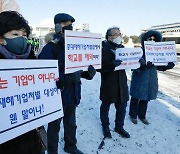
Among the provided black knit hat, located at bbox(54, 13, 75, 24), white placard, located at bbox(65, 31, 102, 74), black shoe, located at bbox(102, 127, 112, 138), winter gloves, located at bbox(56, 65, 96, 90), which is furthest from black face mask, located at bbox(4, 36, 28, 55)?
black shoe, located at bbox(102, 127, 112, 138)

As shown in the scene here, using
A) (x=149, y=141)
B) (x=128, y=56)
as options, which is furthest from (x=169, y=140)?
(x=128, y=56)

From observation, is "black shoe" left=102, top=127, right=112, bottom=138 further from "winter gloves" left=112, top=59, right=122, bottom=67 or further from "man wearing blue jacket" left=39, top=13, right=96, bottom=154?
"winter gloves" left=112, top=59, right=122, bottom=67

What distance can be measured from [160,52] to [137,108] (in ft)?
4.02

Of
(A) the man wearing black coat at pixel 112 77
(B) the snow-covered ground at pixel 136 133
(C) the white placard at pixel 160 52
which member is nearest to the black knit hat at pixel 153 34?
(C) the white placard at pixel 160 52

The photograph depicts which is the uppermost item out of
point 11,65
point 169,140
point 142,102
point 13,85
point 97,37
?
point 97,37

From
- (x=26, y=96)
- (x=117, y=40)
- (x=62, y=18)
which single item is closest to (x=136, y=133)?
(x=117, y=40)

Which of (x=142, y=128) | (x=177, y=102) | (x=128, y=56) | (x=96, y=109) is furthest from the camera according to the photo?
(x=177, y=102)

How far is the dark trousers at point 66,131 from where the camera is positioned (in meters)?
3.43

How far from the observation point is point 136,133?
15.5 feet

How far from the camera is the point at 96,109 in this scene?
18.9ft

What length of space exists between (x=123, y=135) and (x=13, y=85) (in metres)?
2.98

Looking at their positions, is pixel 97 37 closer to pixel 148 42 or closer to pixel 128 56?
pixel 128 56

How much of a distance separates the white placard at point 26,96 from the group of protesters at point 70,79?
0.08m

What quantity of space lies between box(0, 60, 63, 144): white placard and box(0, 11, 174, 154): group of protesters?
0.26ft
